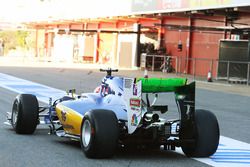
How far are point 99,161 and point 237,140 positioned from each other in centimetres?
416

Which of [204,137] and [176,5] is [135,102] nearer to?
[204,137]

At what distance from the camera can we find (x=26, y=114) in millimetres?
10406

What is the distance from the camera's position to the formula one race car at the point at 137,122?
8430mm

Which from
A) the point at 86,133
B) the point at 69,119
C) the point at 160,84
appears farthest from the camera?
the point at 69,119

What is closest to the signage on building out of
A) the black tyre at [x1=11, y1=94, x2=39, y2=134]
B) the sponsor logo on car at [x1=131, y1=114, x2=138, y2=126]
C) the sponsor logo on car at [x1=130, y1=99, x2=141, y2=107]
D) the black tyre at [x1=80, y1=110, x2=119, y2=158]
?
the black tyre at [x1=11, y1=94, x2=39, y2=134]

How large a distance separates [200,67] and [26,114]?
27.8 m

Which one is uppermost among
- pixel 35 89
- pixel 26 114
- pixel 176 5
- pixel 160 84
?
pixel 176 5

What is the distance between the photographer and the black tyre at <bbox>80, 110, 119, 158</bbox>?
832cm

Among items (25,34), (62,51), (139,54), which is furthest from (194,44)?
(25,34)

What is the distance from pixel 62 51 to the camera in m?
65.2

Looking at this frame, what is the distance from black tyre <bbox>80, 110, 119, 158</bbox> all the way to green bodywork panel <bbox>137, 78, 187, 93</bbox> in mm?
679

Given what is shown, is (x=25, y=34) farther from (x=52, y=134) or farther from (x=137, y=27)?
(x=52, y=134)

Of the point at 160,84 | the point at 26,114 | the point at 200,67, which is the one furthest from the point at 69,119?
the point at 200,67

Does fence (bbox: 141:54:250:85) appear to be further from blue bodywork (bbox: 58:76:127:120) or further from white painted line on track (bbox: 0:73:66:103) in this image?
blue bodywork (bbox: 58:76:127:120)
